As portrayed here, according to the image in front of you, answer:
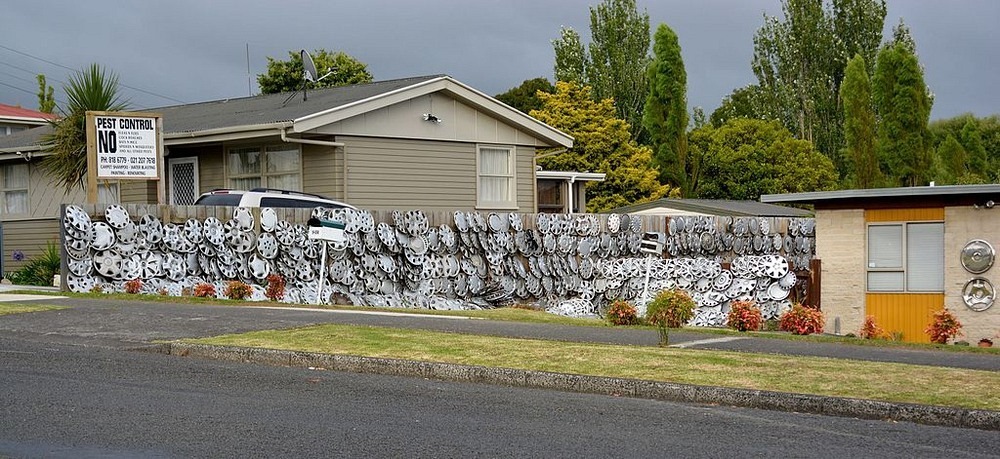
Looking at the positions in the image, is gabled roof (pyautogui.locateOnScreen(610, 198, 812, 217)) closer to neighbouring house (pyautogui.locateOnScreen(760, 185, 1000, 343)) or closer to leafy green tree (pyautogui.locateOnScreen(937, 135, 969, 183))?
neighbouring house (pyautogui.locateOnScreen(760, 185, 1000, 343))

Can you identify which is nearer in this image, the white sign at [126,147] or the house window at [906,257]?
the white sign at [126,147]

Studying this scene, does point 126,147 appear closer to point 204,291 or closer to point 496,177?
point 204,291

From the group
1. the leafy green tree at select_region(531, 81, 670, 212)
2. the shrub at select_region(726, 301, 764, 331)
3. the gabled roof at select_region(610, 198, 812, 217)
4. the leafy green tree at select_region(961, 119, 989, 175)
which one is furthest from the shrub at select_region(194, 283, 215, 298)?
the leafy green tree at select_region(961, 119, 989, 175)

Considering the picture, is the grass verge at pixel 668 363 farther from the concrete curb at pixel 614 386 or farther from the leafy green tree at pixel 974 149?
the leafy green tree at pixel 974 149

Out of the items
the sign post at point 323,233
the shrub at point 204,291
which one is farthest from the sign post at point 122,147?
the sign post at point 323,233

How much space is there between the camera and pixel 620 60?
60.1 m

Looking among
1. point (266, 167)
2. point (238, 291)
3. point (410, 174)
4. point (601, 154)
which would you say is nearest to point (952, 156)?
point (601, 154)

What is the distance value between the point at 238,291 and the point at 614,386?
10.8m

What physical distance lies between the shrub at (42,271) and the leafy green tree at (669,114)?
102ft

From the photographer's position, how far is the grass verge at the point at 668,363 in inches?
404

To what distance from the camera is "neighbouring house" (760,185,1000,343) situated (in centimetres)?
2144

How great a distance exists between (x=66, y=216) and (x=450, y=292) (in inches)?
300

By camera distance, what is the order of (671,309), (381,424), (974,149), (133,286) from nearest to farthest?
(381,424) < (671,309) < (133,286) < (974,149)

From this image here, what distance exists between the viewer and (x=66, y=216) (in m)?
19.7
